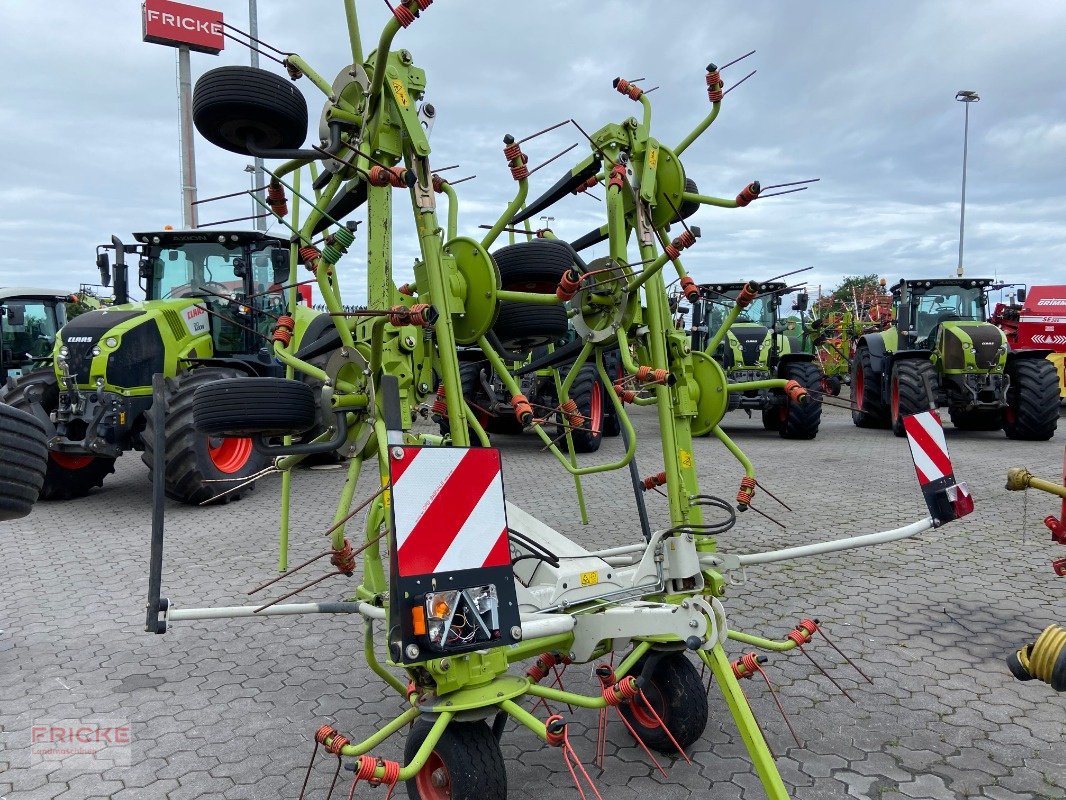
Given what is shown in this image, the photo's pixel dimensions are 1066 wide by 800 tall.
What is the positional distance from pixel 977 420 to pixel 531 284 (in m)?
11.9

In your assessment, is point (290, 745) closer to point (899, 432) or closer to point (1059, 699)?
point (1059, 699)

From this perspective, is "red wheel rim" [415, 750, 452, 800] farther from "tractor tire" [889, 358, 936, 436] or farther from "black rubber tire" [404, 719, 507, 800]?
"tractor tire" [889, 358, 936, 436]

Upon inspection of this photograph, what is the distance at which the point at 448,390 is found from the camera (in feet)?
9.61

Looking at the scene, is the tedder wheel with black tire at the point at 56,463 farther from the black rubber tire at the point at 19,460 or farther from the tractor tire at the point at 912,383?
the tractor tire at the point at 912,383

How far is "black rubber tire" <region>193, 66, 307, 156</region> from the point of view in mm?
3020

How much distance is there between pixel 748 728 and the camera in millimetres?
2504

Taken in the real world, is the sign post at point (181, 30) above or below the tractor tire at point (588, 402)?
above

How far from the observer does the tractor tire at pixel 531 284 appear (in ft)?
12.1

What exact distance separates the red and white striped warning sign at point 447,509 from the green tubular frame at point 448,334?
1.16 ft

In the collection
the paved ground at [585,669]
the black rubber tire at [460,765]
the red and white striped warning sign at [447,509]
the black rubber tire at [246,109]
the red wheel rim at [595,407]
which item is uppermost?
the black rubber tire at [246,109]

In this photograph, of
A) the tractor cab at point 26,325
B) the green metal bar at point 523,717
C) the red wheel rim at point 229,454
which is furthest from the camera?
the tractor cab at point 26,325

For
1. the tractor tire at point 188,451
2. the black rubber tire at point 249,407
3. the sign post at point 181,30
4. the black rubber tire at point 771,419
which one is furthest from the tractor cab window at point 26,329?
the black rubber tire at point 249,407

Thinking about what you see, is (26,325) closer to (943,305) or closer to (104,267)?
(104,267)

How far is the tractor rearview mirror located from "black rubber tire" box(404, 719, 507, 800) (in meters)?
8.12
